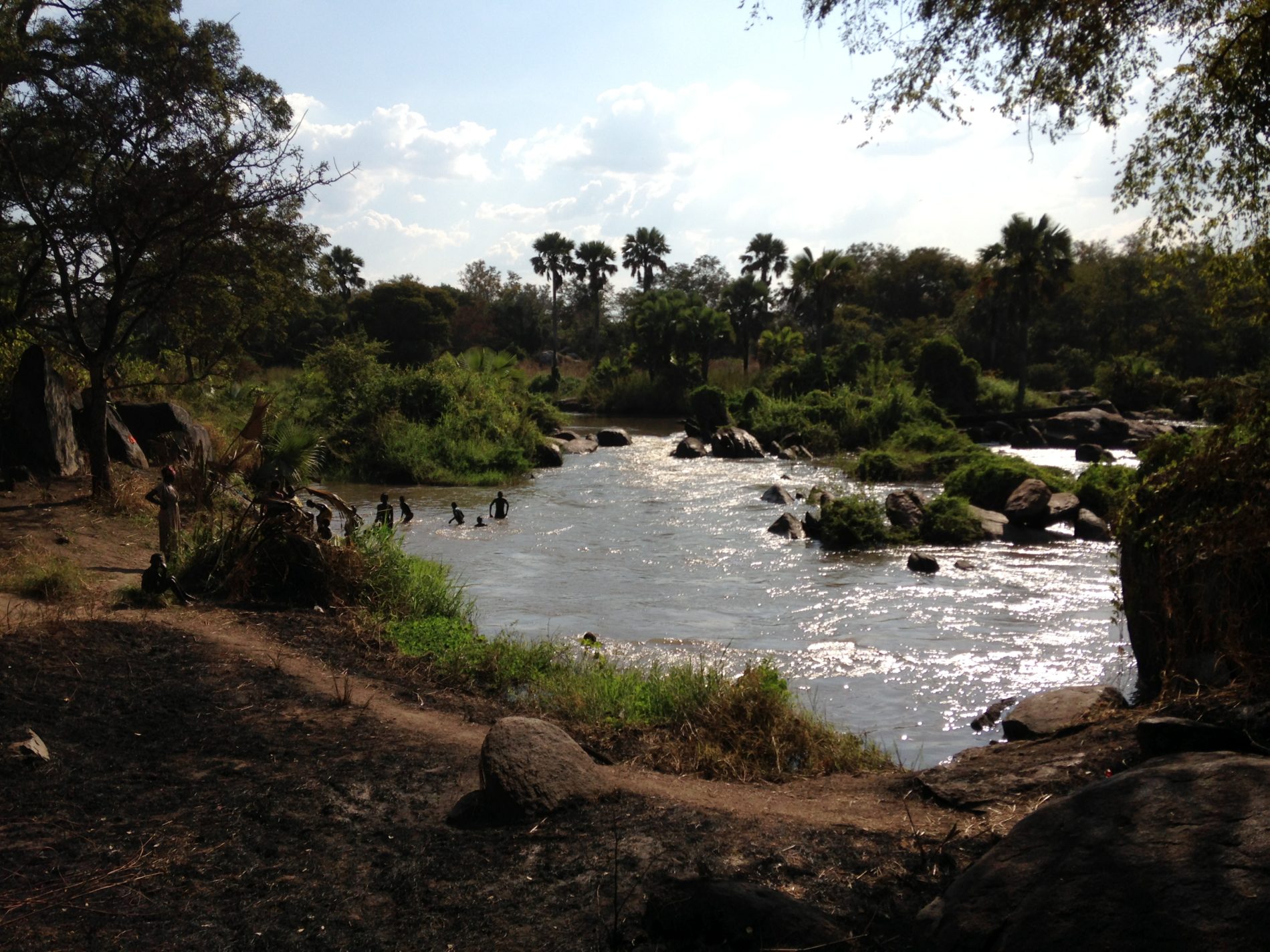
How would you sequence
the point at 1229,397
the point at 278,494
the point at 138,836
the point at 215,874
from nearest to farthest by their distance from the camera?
the point at 215,874 → the point at 138,836 → the point at 1229,397 → the point at 278,494

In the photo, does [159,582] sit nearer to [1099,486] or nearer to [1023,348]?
[1099,486]

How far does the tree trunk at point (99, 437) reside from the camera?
1330 centimetres

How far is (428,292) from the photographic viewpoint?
6419 centimetres

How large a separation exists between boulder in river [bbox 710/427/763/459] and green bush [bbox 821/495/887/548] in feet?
54.6

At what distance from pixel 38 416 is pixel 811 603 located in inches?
443

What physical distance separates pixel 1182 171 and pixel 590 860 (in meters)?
6.23

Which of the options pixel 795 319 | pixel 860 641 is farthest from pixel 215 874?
pixel 795 319

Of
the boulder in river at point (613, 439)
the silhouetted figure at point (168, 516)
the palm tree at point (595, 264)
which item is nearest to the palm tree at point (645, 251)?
the palm tree at point (595, 264)

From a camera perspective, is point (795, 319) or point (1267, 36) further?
point (795, 319)

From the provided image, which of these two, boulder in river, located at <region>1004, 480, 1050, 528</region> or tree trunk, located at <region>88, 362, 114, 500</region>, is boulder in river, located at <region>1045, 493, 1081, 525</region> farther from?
tree trunk, located at <region>88, 362, 114, 500</region>

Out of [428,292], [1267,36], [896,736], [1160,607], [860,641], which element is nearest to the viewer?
[1267,36]

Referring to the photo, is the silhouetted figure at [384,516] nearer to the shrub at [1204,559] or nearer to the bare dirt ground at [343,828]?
the bare dirt ground at [343,828]

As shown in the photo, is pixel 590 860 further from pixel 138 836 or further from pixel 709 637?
pixel 709 637

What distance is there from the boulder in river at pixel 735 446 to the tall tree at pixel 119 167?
76.9 ft
